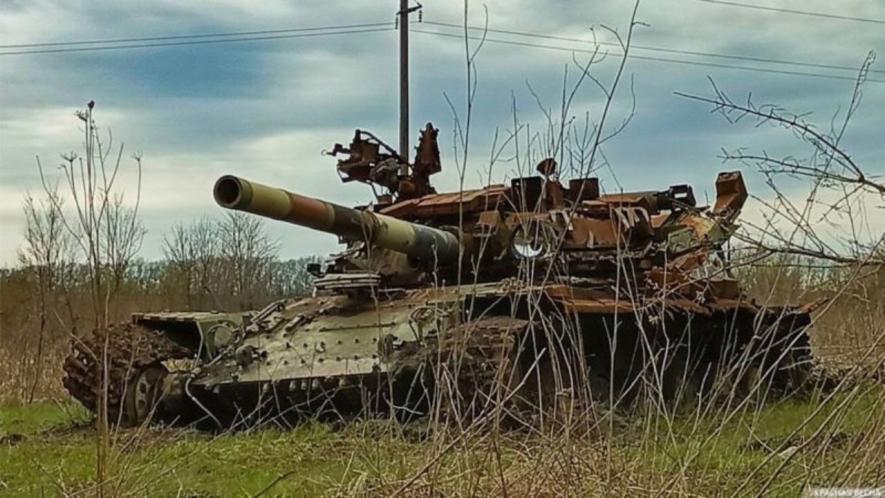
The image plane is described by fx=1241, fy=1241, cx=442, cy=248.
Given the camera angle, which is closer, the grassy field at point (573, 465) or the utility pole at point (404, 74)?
the grassy field at point (573, 465)

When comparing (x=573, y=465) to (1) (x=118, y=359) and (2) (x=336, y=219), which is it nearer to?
(2) (x=336, y=219)

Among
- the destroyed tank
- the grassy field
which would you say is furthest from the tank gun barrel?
the grassy field

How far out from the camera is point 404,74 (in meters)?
19.8

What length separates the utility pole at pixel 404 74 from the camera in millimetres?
19188

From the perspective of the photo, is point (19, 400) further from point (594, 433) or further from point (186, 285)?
point (594, 433)

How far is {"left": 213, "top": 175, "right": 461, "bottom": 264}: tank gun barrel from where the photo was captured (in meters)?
6.61

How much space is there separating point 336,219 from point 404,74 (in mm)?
12559

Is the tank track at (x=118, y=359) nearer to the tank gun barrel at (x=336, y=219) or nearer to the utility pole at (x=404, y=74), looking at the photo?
the tank gun barrel at (x=336, y=219)

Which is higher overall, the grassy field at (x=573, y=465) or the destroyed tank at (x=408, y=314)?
the destroyed tank at (x=408, y=314)

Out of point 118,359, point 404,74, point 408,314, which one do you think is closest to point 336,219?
point 408,314

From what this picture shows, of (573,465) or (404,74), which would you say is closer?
(573,465)

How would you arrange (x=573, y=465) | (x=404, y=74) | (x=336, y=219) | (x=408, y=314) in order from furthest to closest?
(x=404, y=74) → (x=408, y=314) → (x=336, y=219) → (x=573, y=465)

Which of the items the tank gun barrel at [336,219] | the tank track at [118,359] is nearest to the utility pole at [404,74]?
the tank track at [118,359]

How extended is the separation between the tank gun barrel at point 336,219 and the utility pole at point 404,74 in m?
10.3
